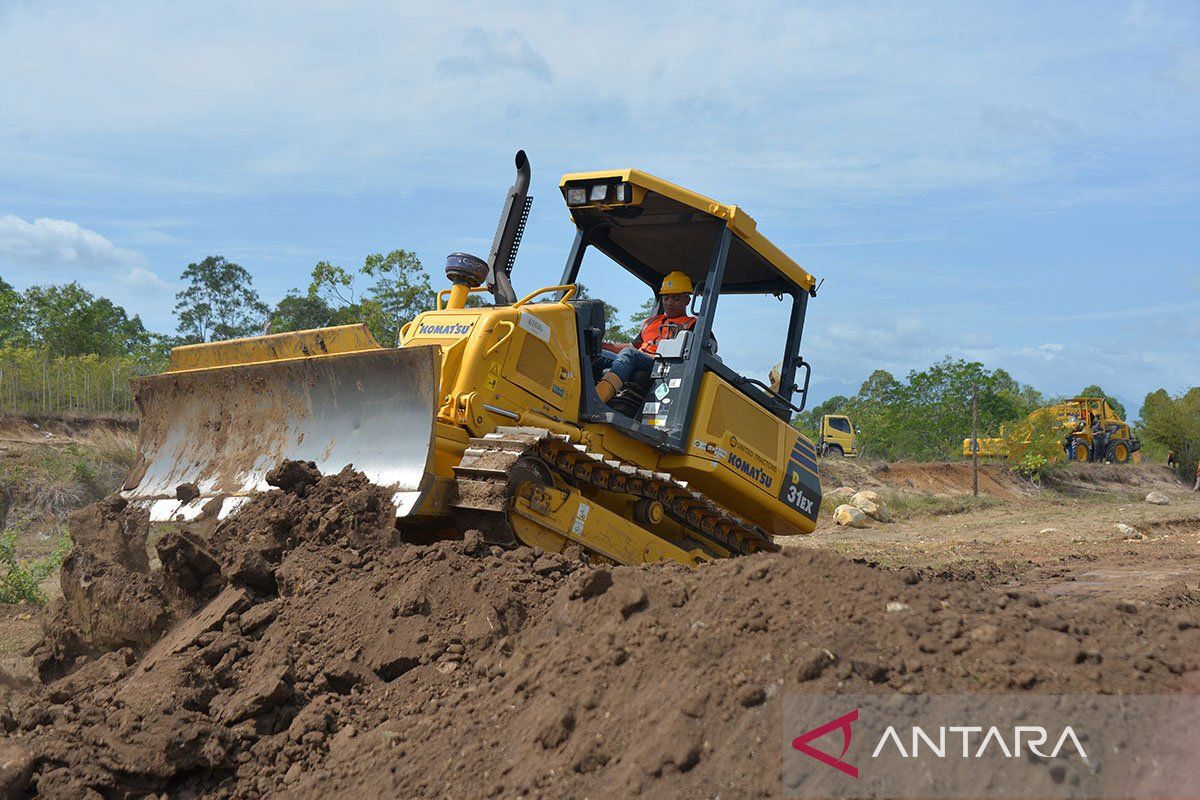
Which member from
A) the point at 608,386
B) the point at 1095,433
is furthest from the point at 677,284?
the point at 1095,433

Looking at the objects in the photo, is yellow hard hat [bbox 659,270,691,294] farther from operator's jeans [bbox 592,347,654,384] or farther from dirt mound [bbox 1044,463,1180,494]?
dirt mound [bbox 1044,463,1180,494]

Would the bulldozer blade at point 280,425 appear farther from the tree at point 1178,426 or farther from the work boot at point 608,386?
the tree at point 1178,426

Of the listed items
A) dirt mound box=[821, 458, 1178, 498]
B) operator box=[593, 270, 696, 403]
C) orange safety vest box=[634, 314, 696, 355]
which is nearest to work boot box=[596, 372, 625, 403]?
operator box=[593, 270, 696, 403]

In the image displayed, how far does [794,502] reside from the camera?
8.29 meters

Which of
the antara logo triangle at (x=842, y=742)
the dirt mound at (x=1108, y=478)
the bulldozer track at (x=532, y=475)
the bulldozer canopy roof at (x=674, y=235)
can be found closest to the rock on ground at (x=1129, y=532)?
the bulldozer canopy roof at (x=674, y=235)

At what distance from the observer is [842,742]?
2.97 meters

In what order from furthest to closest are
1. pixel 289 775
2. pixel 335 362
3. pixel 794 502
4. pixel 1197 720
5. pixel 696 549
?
pixel 794 502, pixel 696 549, pixel 335 362, pixel 289 775, pixel 1197 720

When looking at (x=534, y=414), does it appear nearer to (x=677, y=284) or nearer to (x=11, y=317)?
(x=677, y=284)

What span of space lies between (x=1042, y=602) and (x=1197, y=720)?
3.90 feet

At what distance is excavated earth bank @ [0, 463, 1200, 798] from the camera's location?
3242 millimetres

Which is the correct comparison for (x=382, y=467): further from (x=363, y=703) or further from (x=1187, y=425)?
(x=1187, y=425)

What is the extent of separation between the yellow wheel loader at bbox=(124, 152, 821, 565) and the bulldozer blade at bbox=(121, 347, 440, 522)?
13 millimetres

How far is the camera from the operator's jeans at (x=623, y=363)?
7.37 metres

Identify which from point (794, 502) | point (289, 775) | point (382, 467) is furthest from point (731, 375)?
point (289, 775)
